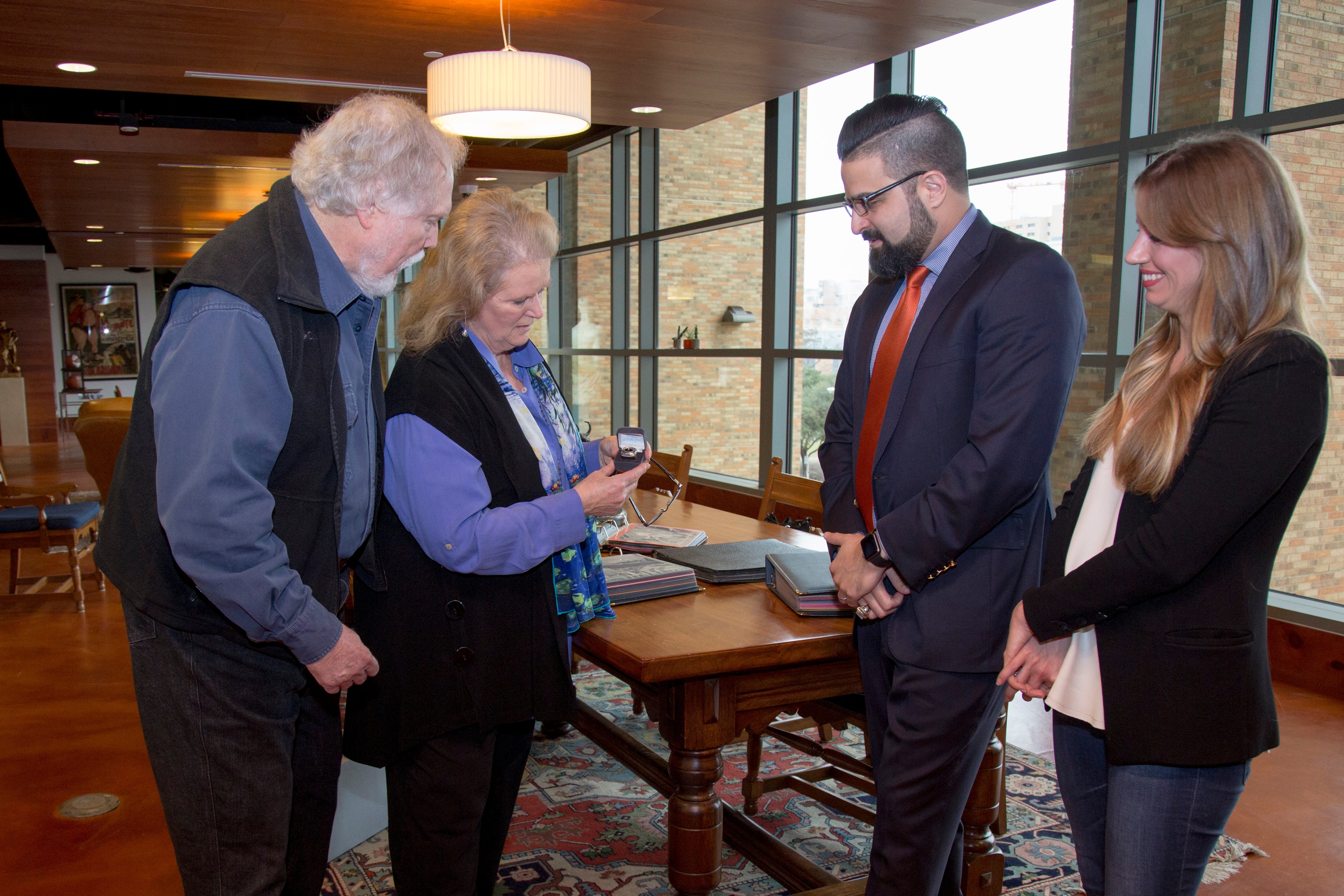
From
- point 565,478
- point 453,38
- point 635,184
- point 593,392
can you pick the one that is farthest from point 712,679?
point 593,392

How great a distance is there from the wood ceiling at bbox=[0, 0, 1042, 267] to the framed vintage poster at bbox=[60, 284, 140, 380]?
13927mm

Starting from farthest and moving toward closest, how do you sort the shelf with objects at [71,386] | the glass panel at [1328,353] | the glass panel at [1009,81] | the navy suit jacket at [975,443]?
the shelf with objects at [71,386]
the glass panel at [1009,81]
the glass panel at [1328,353]
the navy suit jacket at [975,443]

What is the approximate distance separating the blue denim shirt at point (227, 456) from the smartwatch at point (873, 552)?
94 centimetres

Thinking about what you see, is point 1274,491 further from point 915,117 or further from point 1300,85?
point 1300,85

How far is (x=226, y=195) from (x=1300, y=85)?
334 inches

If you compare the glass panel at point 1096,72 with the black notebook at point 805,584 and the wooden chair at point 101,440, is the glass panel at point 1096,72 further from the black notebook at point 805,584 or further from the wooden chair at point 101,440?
the wooden chair at point 101,440

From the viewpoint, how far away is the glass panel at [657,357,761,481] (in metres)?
7.38

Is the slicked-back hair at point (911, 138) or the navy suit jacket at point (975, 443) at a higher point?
the slicked-back hair at point (911, 138)

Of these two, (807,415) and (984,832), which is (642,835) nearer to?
(984,832)

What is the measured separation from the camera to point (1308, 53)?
3812 millimetres

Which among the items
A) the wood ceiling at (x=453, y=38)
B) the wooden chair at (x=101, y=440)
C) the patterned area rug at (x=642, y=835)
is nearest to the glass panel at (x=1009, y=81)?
the wood ceiling at (x=453, y=38)

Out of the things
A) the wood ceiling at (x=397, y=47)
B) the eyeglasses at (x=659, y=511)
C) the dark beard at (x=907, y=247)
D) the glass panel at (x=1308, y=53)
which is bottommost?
the eyeglasses at (x=659, y=511)

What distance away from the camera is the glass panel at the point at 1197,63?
400cm

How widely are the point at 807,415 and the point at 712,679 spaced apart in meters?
5.12
